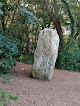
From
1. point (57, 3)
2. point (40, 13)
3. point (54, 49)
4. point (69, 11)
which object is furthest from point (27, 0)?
point (54, 49)

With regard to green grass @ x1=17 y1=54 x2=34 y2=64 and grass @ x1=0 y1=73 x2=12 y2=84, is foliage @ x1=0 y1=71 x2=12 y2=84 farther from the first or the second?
green grass @ x1=17 y1=54 x2=34 y2=64

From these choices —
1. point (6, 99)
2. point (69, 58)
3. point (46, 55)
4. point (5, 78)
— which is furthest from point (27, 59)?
point (6, 99)

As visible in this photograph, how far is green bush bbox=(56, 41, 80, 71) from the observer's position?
8156 millimetres

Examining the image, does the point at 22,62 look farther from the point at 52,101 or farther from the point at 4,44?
the point at 52,101

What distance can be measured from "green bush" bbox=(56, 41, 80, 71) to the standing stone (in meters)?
2.88

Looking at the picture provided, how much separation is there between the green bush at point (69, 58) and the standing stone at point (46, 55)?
288cm

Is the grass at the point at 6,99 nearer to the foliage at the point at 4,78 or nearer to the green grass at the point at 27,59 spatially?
the foliage at the point at 4,78

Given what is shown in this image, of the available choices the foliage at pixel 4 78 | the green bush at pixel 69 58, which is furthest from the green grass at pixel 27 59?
the foliage at pixel 4 78

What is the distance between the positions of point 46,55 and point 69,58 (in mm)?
3243

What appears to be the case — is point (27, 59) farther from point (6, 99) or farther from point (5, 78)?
point (6, 99)

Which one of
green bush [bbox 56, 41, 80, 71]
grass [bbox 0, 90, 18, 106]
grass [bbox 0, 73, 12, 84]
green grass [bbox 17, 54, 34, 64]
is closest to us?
grass [bbox 0, 90, 18, 106]

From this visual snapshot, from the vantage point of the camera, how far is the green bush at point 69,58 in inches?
321

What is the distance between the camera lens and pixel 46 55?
543cm

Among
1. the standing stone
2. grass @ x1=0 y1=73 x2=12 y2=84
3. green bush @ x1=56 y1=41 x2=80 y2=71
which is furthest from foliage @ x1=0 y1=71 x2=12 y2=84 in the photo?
green bush @ x1=56 y1=41 x2=80 y2=71
